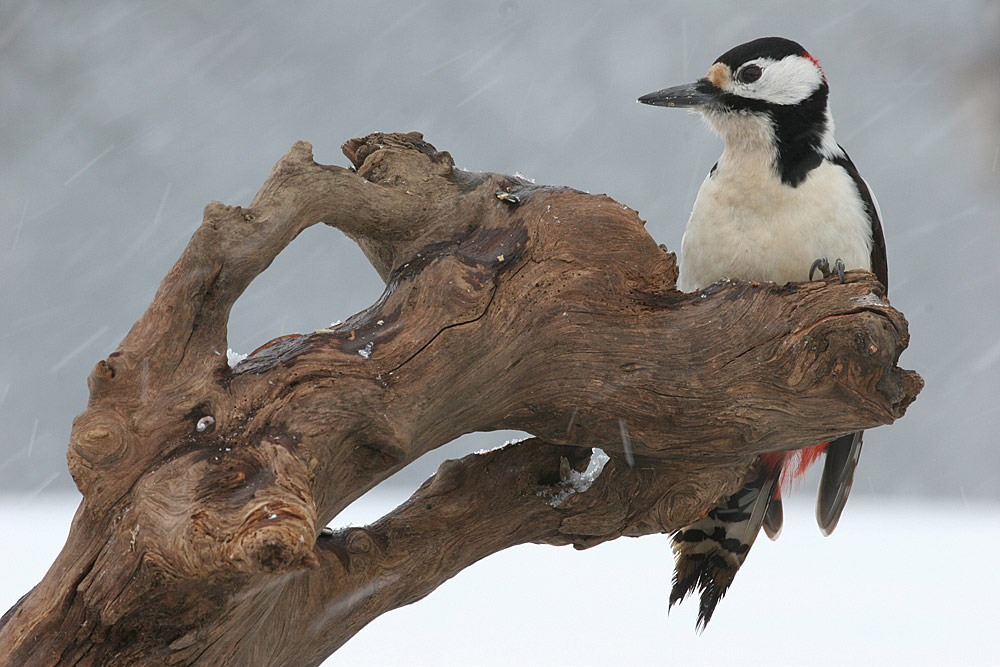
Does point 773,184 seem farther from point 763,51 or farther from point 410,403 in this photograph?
point 410,403

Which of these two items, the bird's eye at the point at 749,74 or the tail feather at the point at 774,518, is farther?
the tail feather at the point at 774,518

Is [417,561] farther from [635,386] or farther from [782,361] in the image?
[782,361]

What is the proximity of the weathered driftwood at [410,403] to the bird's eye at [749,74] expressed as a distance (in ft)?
1.20

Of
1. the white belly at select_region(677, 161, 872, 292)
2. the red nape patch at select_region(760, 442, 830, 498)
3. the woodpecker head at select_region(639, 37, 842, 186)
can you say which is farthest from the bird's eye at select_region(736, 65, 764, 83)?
the red nape patch at select_region(760, 442, 830, 498)

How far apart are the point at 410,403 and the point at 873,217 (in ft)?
2.99

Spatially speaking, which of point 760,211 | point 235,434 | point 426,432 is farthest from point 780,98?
point 235,434

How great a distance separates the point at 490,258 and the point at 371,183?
0.72 feet

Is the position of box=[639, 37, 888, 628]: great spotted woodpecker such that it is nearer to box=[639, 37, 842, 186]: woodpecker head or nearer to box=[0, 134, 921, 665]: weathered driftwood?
box=[639, 37, 842, 186]: woodpecker head

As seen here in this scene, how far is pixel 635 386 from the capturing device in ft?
4.53

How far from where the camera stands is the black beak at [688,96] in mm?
1568

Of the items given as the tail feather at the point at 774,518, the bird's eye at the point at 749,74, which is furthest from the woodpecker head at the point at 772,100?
the tail feather at the point at 774,518

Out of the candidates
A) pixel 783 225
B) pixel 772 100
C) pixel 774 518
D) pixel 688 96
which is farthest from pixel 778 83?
pixel 774 518

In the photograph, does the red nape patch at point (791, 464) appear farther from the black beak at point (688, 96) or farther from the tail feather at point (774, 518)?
the black beak at point (688, 96)

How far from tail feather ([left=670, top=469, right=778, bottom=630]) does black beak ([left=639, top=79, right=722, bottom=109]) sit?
694 millimetres
